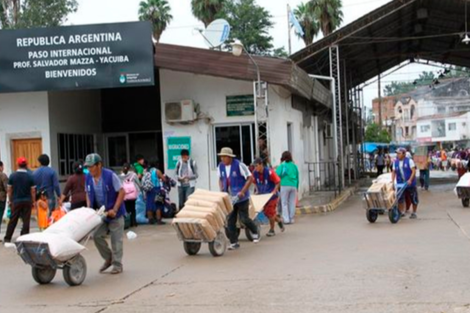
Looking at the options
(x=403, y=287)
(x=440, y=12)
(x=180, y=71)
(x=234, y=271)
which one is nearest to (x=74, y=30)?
(x=180, y=71)

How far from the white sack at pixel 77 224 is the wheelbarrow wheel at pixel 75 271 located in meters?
0.30

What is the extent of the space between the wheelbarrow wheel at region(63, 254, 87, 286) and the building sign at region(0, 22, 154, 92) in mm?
8180

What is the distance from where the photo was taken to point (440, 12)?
960 inches

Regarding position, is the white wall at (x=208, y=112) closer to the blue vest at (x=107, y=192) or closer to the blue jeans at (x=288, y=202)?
the blue jeans at (x=288, y=202)

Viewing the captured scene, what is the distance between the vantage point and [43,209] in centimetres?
1372

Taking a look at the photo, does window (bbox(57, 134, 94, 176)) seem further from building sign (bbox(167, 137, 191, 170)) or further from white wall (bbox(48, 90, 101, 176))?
building sign (bbox(167, 137, 191, 170))

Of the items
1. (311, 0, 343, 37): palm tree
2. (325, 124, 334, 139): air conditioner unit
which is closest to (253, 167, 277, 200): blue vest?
(325, 124, 334, 139): air conditioner unit

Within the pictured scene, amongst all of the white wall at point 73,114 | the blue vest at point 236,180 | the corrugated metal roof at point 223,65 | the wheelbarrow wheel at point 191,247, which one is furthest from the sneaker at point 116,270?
the white wall at point 73,114

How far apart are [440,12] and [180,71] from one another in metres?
11.8

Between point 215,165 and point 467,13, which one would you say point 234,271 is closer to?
point 215,165

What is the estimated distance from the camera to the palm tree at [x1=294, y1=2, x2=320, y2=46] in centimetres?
4788

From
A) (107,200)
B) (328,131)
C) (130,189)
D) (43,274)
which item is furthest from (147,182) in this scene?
(328,131)

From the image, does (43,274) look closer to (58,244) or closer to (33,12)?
(58,244)

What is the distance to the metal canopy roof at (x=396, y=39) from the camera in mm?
22250
